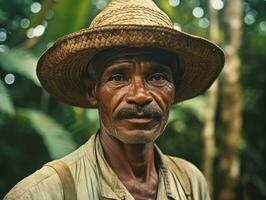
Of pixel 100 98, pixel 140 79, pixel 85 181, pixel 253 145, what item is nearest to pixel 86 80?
pixel 100 98

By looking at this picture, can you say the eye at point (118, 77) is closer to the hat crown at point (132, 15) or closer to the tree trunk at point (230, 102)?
the hat crown at point (132, 15)

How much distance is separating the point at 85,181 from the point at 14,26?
4022 millimetres

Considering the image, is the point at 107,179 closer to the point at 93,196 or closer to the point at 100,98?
the point at 93,196

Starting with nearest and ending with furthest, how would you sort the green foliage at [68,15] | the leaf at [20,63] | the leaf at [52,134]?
the green foliage at [68,15]
the leaf at [52,134]
the leaf at [20,63]

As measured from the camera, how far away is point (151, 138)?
226 cm

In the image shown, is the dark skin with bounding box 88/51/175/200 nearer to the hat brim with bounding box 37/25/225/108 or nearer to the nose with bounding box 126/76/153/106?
the nose with bounding box 126/76/153/106

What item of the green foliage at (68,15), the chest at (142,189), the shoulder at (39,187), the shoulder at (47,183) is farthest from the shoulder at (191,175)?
the green foliage at (68,15)

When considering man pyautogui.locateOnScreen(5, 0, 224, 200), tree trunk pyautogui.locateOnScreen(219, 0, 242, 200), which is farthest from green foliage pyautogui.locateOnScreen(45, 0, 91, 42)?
tree trunk pyautogui.locateOnScreen(219, 0, 242, 200)

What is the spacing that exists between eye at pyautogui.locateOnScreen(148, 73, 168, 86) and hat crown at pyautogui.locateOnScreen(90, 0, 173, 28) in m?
0.23

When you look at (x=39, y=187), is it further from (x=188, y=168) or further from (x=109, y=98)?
(x=188, y=168)

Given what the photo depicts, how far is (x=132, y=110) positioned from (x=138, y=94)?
0.24 ft

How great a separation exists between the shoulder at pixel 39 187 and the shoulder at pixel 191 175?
68cm

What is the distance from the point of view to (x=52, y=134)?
4.49 metres

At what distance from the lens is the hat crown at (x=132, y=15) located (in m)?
2.24
